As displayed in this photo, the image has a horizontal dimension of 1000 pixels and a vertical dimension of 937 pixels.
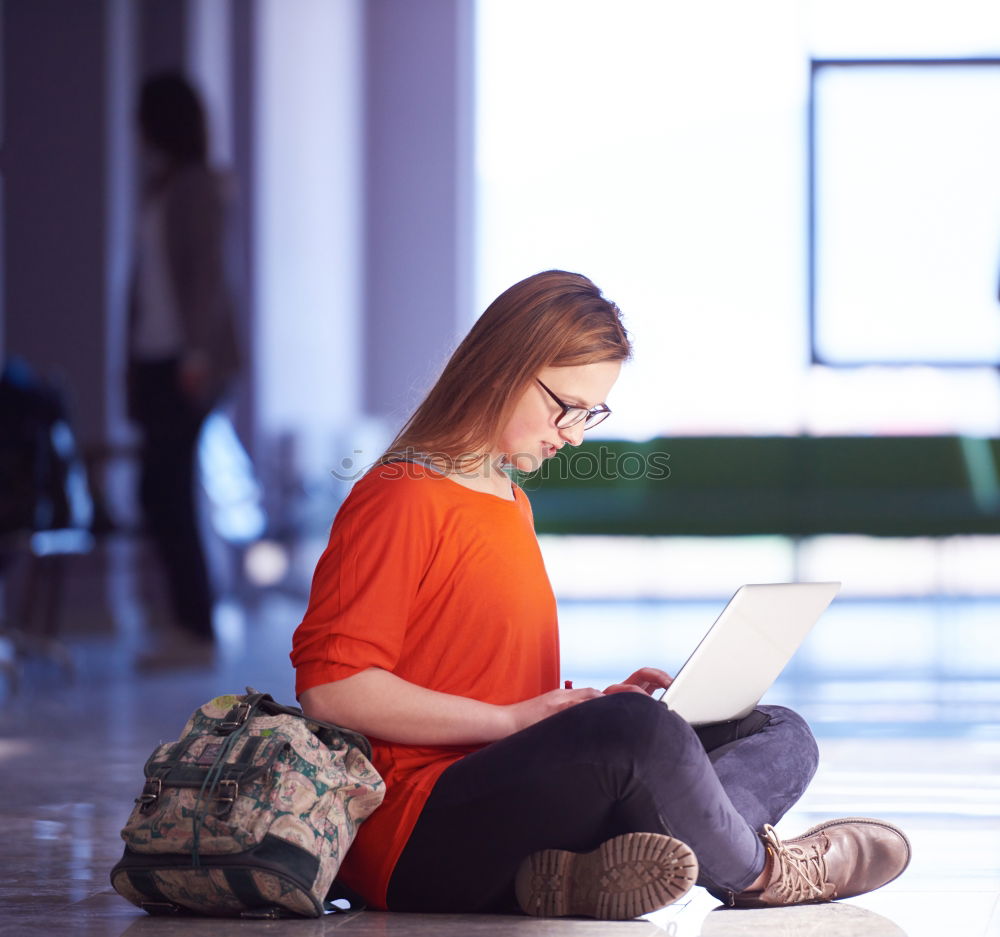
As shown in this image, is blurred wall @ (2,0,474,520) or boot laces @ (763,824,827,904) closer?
boot laces @ (763,824,827,904)

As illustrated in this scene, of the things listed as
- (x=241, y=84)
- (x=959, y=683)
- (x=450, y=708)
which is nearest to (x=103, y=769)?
(x=450, y=708)

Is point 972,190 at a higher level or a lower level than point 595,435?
higher

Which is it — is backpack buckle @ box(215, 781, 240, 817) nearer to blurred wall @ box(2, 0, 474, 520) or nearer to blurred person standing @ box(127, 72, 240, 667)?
blurred person standing @ box(127, 72, 240, 667)

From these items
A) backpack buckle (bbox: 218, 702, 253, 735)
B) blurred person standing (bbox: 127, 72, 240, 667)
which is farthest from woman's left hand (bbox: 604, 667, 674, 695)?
blurred person standing (bbox: 127, 72, 240, 667)

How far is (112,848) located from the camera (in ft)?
6.11

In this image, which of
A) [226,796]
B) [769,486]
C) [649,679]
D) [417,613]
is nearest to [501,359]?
[417,613]

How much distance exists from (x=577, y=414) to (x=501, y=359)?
0.32ft

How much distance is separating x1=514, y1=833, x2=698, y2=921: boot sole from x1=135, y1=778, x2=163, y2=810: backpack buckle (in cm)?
37

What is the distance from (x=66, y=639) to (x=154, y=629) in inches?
11.2

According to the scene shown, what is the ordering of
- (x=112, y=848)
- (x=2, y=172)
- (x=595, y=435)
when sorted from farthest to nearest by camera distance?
(x=595, y=435) → (x=2, y=172) → (x=112, y=848)

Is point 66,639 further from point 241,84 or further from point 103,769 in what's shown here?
point 241,84

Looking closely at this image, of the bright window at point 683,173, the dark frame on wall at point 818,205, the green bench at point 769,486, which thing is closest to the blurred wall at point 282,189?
the bright window at point 683,173

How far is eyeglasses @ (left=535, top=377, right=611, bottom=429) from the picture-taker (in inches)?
58.5

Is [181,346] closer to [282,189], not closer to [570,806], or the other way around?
[570,806]
